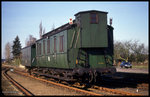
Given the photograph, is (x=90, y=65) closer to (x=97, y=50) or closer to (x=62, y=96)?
(x=97, y=50)

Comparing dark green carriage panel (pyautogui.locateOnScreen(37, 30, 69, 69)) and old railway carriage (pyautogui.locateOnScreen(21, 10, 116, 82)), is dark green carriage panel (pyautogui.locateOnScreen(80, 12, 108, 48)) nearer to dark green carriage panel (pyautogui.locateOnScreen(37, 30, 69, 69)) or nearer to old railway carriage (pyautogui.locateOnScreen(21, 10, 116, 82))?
old railway carriage (pyautogui.locateOnScreen(21, 10, 116, 82))

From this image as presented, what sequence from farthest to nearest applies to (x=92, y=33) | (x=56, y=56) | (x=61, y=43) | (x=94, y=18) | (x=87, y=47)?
(x=56, y=56)
(x=61, y=43)
(x=94, y=18)
(x=92, y=33)
(x=87, y=47)

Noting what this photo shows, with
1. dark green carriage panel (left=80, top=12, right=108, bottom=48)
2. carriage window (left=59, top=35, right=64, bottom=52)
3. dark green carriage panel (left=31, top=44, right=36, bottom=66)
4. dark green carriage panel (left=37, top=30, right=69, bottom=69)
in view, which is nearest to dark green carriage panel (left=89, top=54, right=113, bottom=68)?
dark green carriage panel (left=80, top=12, right=108, bottom=48)

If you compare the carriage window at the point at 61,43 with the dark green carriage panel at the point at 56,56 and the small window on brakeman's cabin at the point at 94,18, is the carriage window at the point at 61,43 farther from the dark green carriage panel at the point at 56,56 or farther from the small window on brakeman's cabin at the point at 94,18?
the small window on brakeman's cabin at the point at 94,18

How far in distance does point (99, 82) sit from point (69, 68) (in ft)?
11.6

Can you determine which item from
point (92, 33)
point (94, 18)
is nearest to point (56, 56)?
point (92, 33)

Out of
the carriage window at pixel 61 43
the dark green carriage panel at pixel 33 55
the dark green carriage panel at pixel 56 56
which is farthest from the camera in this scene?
the dark green carriage panel at pixel 33 55

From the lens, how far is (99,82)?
13.8m

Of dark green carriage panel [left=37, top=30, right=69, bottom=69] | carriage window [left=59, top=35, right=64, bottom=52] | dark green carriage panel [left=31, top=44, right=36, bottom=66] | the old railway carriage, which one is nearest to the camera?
the old railway carriage

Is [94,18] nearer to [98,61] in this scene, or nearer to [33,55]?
[98,61]

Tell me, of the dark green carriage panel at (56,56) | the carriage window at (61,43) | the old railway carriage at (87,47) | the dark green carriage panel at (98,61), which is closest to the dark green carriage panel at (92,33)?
the old railway carriage at (87,47)

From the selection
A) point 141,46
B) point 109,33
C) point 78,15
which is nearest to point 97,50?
point 109,33

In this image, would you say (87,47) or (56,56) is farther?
(56,56)

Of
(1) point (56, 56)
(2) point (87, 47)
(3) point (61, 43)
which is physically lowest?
(1) point (56, 56)
